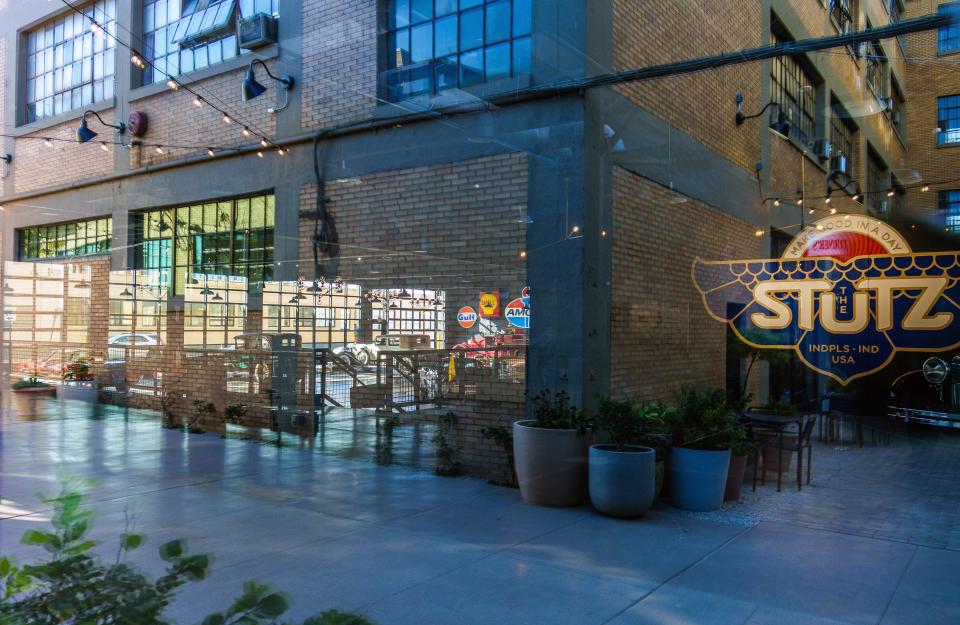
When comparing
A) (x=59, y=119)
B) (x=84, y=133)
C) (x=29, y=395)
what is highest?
(x=84, y=133)

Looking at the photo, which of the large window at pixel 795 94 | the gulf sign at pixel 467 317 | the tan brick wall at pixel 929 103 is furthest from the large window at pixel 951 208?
the gulf sign at pixel 467 317

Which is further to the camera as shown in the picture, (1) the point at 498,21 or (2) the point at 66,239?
(2) the point at 66,239

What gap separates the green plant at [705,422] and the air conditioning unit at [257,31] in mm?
7298

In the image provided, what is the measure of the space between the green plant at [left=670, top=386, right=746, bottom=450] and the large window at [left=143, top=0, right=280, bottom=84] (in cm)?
759

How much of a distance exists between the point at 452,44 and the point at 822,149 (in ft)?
14.2

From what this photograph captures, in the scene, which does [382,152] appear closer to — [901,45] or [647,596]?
[901,45]

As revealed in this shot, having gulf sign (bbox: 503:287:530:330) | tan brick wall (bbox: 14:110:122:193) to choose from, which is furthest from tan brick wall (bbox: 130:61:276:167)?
gulf sign (bbox: 503:287:530:330)

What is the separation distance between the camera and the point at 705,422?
7277 mm

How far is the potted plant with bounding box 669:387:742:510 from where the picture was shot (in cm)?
704

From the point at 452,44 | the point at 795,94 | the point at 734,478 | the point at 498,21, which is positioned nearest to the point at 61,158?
the point at 452,44

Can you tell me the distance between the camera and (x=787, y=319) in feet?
21.8

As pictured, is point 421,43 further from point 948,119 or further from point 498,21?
point 948,119

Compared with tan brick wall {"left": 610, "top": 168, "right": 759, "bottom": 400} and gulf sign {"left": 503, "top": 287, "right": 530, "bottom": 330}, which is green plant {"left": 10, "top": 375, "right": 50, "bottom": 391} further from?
tan brick wall {"left": 610, "top": 168, "right": 759, "bottom": 400}

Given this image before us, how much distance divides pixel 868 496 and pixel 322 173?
7.47m
